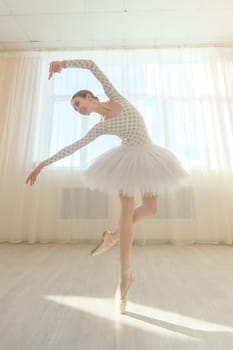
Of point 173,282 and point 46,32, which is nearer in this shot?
point 173,282

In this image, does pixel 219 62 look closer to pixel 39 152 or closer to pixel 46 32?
pixel 46 32

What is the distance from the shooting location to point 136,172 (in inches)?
44.6

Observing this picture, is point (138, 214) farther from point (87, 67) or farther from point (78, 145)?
point (87, 67)

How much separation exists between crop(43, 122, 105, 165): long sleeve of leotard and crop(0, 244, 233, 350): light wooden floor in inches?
25.1

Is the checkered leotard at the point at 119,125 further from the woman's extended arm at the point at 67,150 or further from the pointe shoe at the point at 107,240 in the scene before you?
the pointe shoe at the point at 107,240

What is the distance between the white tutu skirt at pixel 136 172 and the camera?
1117 mm

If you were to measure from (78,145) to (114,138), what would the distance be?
73.8 inches

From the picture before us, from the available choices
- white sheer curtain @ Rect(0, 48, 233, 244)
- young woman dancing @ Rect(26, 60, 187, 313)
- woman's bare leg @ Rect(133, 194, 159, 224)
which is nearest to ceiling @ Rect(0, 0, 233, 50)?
white sheer curtain @ Rect(0, 48, 233, 244)

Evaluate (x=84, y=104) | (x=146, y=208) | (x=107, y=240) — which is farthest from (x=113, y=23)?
(x=107, y=240)

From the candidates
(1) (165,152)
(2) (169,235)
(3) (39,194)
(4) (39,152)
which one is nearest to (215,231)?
(2) (169,235)

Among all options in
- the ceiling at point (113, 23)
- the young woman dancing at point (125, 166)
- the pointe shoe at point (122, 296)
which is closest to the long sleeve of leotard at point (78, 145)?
the young woman dancing at point (125, 166)

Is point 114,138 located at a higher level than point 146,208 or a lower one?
higher

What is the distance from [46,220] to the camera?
2.83m

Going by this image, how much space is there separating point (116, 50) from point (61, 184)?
1.97 m
